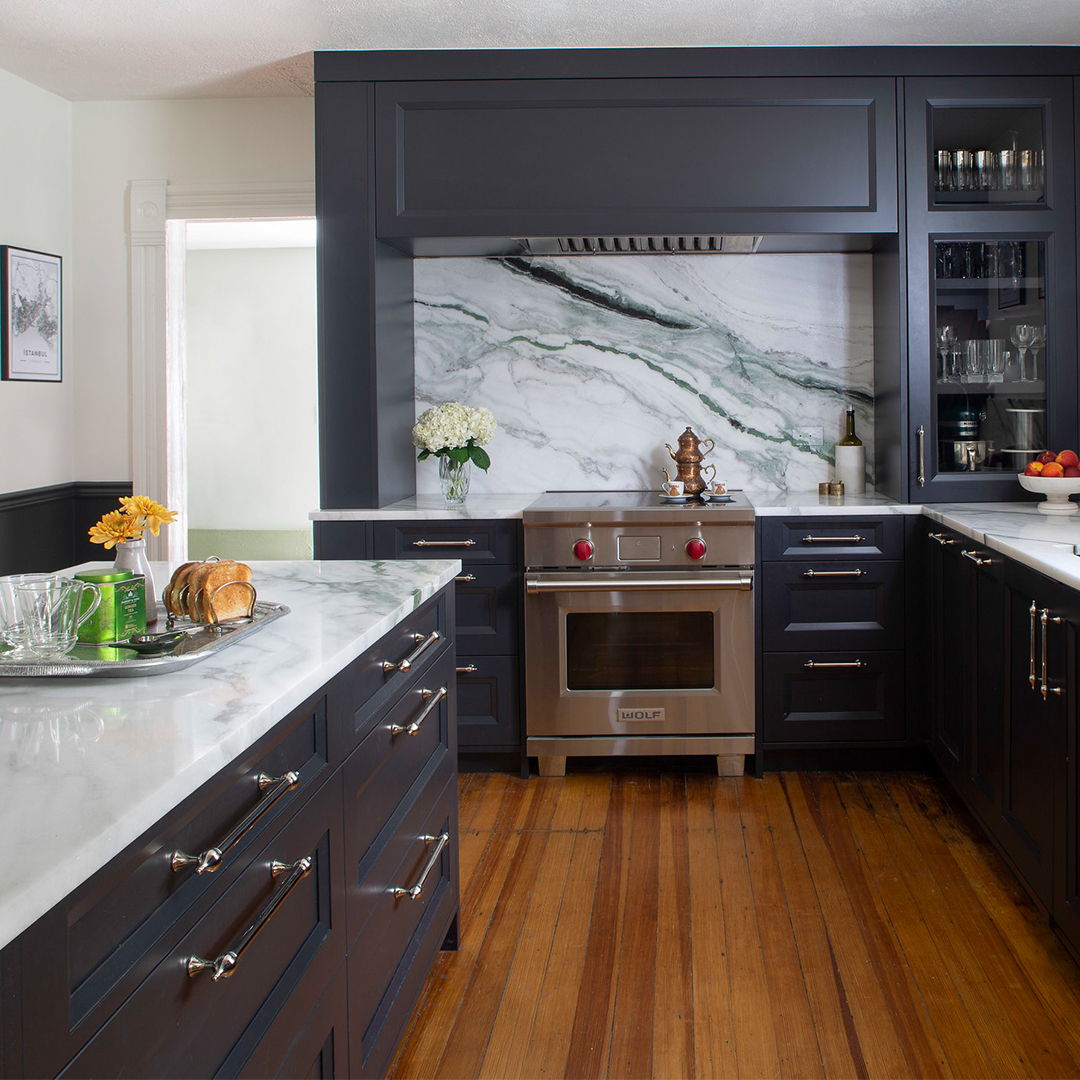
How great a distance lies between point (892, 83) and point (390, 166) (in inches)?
65.1

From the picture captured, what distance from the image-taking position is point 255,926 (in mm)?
1086

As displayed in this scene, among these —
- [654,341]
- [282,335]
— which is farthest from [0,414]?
[282,335]

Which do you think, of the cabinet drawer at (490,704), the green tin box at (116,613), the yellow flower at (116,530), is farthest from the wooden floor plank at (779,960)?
the yellow flower at (116,530)

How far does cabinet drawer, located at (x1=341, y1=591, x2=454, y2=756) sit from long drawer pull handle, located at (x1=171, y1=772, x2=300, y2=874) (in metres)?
0.23

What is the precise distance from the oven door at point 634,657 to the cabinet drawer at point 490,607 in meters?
0.07

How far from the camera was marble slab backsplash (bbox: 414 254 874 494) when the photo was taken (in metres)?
3.76

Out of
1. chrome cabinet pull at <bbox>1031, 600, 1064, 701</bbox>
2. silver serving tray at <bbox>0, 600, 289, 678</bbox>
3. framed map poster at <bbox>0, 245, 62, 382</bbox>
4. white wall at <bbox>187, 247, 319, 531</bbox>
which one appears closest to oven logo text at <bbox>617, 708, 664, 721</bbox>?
chrome cabinet pull at <bbox>1031, 600, 1064, 701</bbox>

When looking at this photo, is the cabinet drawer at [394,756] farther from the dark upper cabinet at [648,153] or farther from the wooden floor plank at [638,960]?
the dark upper cabinet at [648,153]

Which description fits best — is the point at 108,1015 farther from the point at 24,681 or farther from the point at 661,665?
the point at 661,665

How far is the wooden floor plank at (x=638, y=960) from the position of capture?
1.80 m

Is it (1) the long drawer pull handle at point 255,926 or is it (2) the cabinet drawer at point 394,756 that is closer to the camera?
(1) the long drawer pull handle at point 255,926

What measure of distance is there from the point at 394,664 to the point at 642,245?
234 cm

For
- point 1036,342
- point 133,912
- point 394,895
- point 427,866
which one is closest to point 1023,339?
point 1036,342

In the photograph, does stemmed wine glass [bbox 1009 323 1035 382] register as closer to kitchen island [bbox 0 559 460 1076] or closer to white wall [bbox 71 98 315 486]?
kitchen island [bbox 0 559 460 1076]
